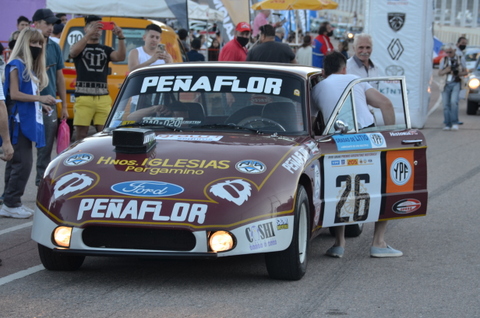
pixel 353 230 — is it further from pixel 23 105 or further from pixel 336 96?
pixel 23 105

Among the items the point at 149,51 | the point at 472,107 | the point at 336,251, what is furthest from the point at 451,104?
the point at 336,251

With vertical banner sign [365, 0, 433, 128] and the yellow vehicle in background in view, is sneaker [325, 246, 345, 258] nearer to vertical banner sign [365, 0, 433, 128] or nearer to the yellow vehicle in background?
the yellow vehicle in background

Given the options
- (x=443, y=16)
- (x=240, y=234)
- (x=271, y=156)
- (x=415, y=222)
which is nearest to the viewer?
(x=240, y=234)

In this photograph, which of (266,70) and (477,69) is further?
(477,69)

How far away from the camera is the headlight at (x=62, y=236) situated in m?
5.43

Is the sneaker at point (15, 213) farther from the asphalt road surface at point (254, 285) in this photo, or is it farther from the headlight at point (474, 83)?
the headlight at point (474, 83)

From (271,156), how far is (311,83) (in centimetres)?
144

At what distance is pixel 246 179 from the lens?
18.2 feet

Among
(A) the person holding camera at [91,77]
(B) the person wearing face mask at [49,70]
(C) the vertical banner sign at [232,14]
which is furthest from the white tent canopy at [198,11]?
(B) the person wearing face mask at [49,70]

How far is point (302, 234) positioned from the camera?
593cm

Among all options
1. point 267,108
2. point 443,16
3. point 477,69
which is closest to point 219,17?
point 477,69

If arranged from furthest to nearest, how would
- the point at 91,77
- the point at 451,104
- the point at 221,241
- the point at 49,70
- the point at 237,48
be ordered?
the point at 451,104, the point at 237,48, the point at 91,77, the point at 49,70, the point at 221,241

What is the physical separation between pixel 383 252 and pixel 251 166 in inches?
66.8

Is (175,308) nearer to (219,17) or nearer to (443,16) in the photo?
(219,17)
